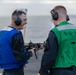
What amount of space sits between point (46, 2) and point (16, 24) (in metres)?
2.17

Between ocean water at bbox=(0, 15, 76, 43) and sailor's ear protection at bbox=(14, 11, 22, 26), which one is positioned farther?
ocean water at bbox=(0, 15, 76, 43)

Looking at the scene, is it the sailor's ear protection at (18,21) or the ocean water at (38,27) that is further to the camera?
the ocean water at (38,27)

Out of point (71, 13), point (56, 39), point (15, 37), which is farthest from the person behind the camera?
point (71, 13)

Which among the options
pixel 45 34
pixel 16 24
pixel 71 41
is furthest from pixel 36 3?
pixel 71 41

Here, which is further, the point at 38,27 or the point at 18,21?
the point at 38,27

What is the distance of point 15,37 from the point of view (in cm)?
331

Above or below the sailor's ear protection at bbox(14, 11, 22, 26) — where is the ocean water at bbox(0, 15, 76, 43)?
below

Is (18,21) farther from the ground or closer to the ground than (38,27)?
farther from the ground

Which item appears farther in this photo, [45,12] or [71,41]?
[45,12]

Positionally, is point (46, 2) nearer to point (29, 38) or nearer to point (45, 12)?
point (45, 12)

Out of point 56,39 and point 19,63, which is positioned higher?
point 56,39

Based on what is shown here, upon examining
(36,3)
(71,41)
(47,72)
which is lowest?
(47,72)

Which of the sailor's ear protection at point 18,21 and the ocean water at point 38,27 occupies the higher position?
the sailor's ear protection at point 18,21

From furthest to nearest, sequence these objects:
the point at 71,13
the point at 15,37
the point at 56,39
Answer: the point at 71,13 → the point at 15,37 → the point at 56,39
